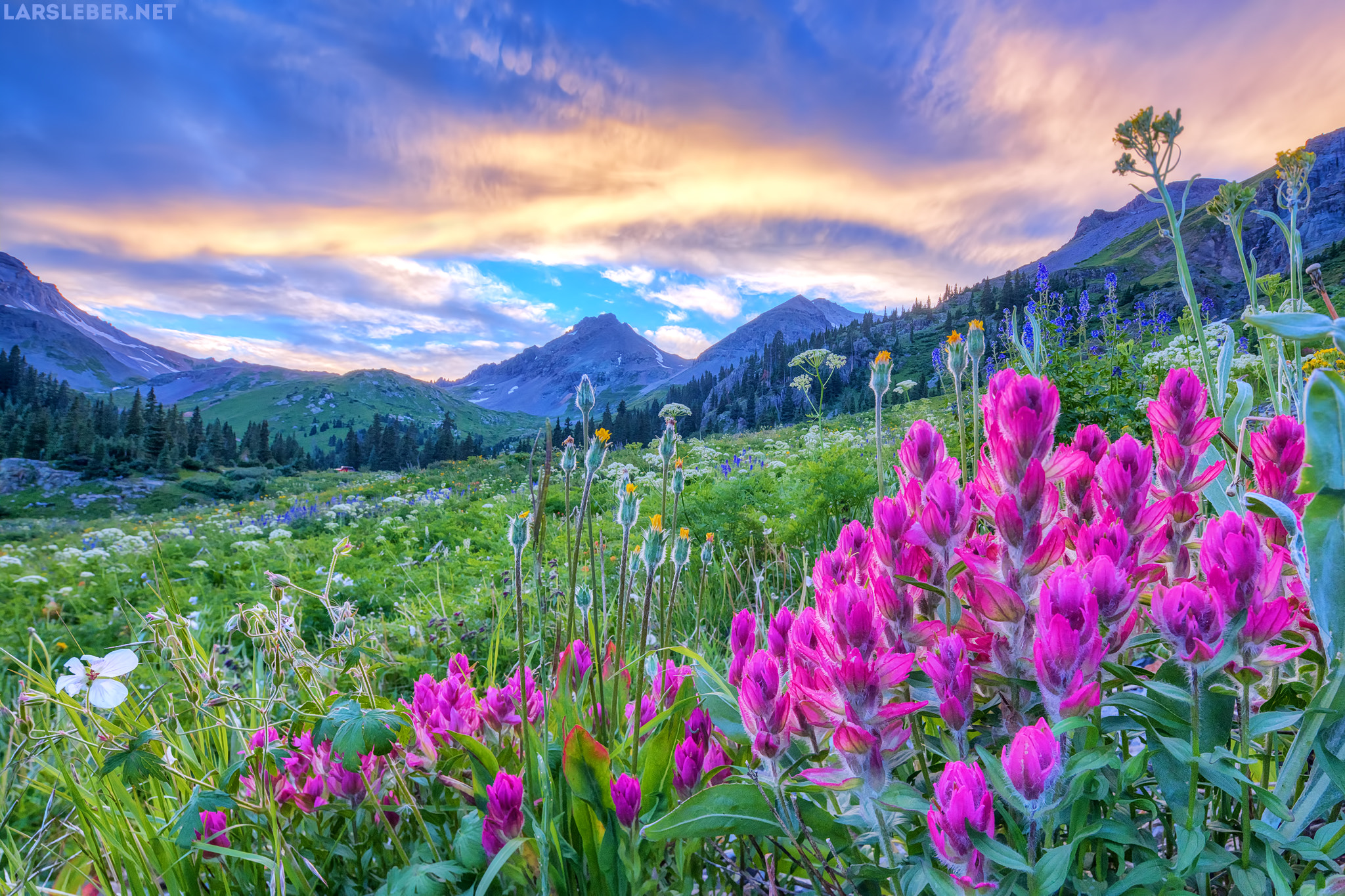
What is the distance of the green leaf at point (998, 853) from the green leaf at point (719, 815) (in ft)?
0.84

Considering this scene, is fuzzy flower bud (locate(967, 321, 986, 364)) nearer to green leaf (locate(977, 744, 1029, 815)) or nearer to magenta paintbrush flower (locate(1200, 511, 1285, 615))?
magenta paintbrush flower (locate(1200, 511, 1285, 615))

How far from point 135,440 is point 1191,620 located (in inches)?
3179

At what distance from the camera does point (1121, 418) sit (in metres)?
5.31

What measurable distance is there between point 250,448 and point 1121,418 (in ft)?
313

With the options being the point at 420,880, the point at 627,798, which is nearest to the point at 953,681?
the point at 627,798

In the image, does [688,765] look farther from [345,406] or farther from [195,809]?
[345,406]

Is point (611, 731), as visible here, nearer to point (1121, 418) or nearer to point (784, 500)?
point (784, 500)

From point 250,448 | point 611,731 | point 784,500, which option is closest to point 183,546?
point 784,500

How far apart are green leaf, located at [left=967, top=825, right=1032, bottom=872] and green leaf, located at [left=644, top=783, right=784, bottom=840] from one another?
0.26 metres

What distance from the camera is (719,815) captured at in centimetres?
84

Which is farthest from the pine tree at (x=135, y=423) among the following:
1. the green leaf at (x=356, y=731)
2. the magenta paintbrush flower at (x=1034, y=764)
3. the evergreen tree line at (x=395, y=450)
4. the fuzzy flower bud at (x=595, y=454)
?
the magenta paintbrush flower at (x=1034, y=764)

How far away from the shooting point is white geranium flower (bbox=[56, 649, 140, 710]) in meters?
1.19

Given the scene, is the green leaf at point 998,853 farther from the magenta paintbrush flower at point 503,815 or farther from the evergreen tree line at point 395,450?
the evergreen tree line at point 395,450

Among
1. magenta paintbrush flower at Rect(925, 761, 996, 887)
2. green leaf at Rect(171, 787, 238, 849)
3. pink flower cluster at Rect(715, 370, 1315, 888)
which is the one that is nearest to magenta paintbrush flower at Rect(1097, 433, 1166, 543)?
pink flower cluster at Rect(715, 370, 1315, 888)
